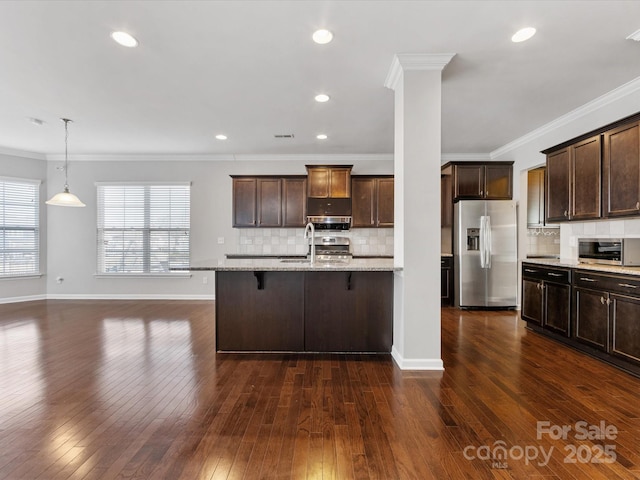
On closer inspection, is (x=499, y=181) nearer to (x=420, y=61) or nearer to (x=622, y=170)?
(x=622, y=170)

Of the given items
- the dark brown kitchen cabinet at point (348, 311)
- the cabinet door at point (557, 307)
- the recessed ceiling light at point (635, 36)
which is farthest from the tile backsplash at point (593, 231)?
the dark brown kitchen cabinet at point (348, 311)

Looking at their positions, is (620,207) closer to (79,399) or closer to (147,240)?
(79,399)

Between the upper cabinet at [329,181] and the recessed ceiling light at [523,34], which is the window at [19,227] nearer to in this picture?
the upper cabinet at [329,181]

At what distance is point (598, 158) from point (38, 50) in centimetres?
549

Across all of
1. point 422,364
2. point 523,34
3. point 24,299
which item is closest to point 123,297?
point 24,299

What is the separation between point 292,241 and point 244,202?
120 centimetres

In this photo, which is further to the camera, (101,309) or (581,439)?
(101,309)

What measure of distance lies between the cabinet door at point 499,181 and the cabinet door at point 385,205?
1669 mm

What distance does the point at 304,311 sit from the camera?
339cm

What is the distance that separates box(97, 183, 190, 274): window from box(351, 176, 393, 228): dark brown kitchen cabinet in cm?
336

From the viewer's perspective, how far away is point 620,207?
3154mm

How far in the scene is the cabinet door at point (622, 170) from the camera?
9.79 feet

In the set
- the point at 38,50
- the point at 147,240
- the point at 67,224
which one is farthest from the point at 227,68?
the point at 67,224

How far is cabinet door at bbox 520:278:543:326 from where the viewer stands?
156 inches
